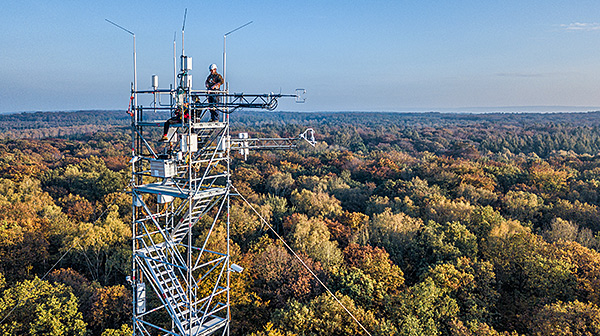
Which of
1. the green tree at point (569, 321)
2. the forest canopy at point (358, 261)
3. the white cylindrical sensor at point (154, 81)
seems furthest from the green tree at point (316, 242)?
the white cylindrical sensor at point (154, 81)

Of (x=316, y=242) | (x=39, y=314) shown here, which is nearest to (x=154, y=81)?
(x=39, y=314)

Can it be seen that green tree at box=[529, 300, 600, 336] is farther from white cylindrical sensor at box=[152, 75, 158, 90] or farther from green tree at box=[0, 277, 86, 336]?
green tree at box=[0, 277, 86, 336]

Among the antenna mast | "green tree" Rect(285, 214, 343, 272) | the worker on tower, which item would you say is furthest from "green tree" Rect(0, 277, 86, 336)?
"green tree" Rect(285, 214, 343, 272)

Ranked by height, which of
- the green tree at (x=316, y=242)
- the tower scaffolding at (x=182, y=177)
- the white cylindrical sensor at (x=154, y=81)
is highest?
the white cylindrical sensor at (x=154, y=81)

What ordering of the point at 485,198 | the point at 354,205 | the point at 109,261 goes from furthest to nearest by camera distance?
the point at 354,205 < the point at 485,198 < the point at 109,261

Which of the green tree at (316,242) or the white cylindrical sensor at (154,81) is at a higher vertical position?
the white cylindrical sensor at (154,81)

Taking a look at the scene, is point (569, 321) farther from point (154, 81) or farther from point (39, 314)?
point (39, 314)

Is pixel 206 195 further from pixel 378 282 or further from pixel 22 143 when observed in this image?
pixel 22 143

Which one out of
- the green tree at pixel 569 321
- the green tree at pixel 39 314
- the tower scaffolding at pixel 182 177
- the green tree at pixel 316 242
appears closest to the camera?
the tower scaffolding at pixel 182 177

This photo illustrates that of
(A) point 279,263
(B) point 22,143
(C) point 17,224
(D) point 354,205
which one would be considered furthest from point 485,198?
(B) point 22,143

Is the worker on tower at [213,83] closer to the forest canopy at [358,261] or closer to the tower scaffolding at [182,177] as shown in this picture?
the tower scaffolding at [182,177]

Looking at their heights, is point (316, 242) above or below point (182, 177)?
below
